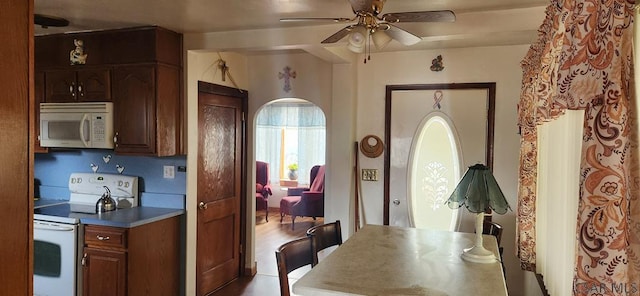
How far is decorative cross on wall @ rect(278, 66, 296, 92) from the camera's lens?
4.46m

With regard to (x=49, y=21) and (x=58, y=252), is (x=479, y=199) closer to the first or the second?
(x=58, y=252)

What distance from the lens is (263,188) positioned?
7891 mm

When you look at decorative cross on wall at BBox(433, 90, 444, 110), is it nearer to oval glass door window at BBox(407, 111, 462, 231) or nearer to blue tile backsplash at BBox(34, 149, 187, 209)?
oval glass door window at BBox(407, 111, 462, 231)

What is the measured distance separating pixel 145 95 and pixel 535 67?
2.74 m

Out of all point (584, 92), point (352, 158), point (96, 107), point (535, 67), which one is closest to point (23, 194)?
point (584, 92)

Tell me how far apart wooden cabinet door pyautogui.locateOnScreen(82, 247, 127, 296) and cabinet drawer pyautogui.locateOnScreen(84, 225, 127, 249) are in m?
0.05

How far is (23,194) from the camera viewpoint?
3.99ft

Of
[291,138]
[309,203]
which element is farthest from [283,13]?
[291,138]

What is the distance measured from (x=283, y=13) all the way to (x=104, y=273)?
2245 millimetres

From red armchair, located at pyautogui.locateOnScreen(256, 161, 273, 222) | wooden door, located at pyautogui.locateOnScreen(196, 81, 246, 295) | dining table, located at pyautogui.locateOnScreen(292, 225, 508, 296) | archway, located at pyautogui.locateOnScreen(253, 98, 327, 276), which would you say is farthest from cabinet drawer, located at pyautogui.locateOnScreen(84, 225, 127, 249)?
archway, located at pyautogui.locateOnScreen(253, 98, 327, 276)

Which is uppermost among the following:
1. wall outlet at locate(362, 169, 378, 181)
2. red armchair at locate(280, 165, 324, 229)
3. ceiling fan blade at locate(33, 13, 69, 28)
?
ceiling fan blade at locate(33, 13, 69, 28)

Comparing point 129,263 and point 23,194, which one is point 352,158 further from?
point 23,194

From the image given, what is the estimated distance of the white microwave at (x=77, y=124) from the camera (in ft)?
11.7

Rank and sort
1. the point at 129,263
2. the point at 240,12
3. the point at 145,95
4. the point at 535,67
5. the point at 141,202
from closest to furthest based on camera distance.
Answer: the point at 535,67
the point at 240,12
the point at 129,263
the point at 145,95
the point at 141,202
